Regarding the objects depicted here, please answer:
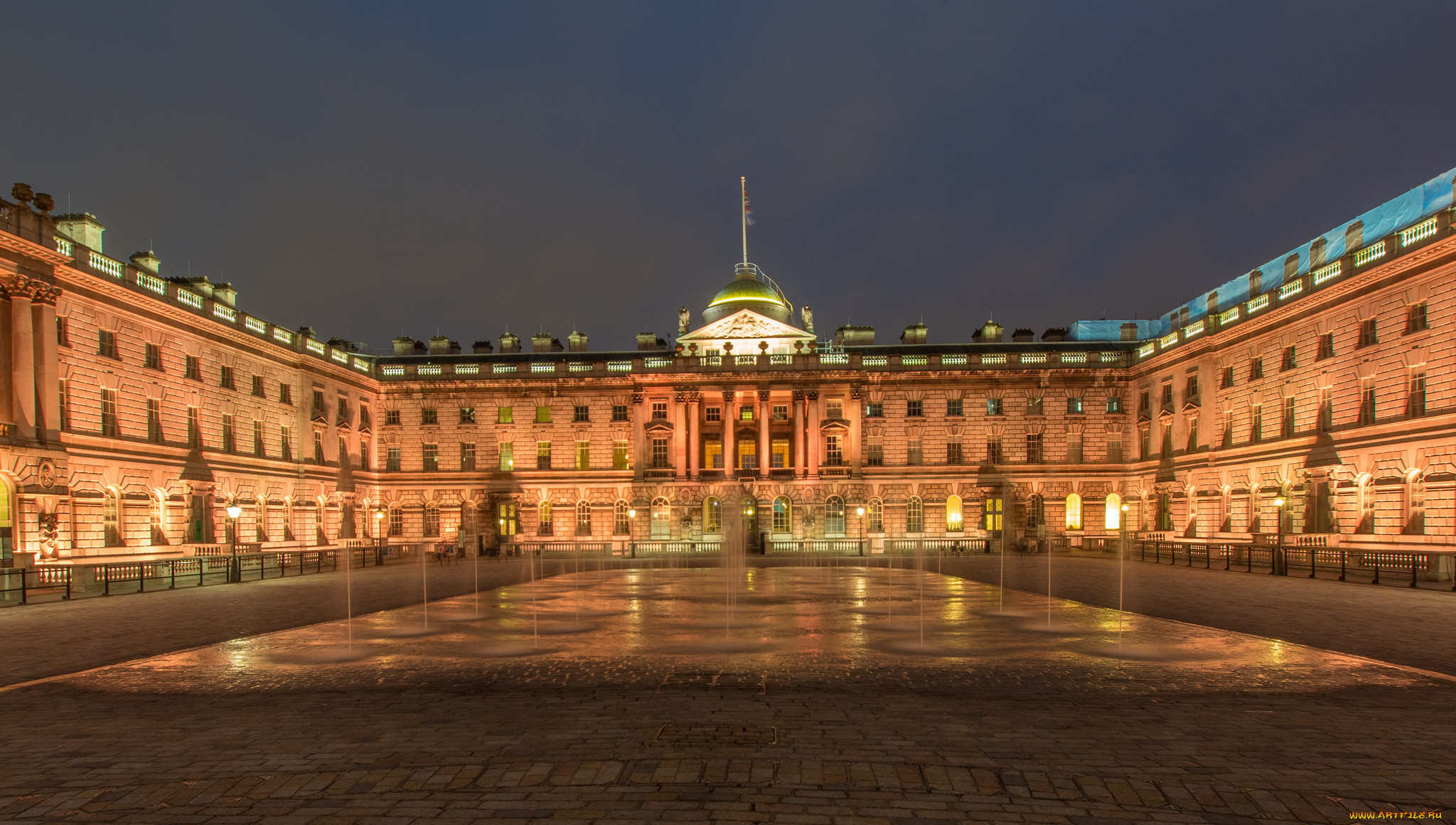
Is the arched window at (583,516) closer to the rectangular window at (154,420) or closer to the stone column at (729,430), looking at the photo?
the stone column at (729,430)

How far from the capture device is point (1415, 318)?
3288 centimetres

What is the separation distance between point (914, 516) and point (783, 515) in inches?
367

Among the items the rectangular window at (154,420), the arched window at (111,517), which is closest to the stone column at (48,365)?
the arched window at (111,517)

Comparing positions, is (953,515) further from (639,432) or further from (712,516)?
(639,432)

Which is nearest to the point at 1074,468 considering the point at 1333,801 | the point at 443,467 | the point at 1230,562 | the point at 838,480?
the point at 838,480

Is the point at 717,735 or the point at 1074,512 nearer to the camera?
the point at 717,735

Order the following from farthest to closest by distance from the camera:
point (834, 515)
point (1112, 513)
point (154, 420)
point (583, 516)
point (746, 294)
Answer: point (746, 294), point (583, 516), point (1112, 513), point (834, 515), point (154, 420)

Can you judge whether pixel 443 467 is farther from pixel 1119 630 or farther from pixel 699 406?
pixel 1119 630

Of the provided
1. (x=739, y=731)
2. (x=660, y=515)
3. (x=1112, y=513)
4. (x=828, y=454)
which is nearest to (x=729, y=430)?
(x=828, y=454)

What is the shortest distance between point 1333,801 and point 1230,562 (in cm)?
3350

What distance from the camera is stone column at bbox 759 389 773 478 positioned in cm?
5775

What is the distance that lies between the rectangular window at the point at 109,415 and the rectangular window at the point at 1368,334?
53.8m

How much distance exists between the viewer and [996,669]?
11.6 meters

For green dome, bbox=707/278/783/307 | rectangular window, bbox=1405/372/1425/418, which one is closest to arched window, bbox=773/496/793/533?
green dome, bbox=707/278/783/307
